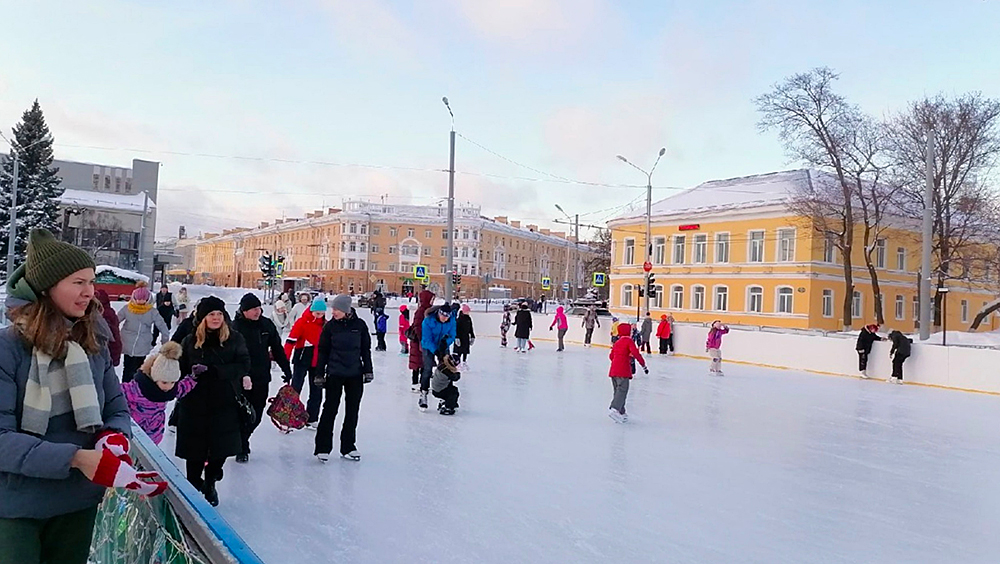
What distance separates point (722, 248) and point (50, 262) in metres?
40.2

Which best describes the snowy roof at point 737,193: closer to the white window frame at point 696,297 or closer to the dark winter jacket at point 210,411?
the white window frame at point 696,297

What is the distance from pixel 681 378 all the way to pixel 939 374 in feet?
19.9

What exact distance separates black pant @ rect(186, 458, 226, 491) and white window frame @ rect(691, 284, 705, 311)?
38167 millimetres

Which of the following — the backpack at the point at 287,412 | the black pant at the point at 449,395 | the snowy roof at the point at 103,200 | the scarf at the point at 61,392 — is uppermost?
the snowy roof at the point at 103,200

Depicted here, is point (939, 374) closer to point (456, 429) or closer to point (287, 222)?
point (456, 429)

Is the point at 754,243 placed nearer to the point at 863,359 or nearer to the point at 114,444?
the point at 863,359

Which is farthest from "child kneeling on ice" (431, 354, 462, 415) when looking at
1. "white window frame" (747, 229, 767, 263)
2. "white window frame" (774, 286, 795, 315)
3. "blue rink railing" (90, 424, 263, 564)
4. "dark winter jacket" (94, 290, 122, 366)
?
"white window frame" (747, 229, 767, 263)

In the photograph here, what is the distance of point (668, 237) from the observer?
43.2 m

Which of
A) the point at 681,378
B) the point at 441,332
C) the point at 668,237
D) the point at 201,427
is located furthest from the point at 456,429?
the point at 668,237

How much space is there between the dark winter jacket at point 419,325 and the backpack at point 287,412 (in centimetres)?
334

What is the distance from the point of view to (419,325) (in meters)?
10.5

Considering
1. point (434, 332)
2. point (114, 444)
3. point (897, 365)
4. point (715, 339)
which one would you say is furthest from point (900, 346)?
point (114, 444)

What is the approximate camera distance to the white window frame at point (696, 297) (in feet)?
135

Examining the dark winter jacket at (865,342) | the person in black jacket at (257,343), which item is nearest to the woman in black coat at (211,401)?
the person in black jacket at (257,343)
